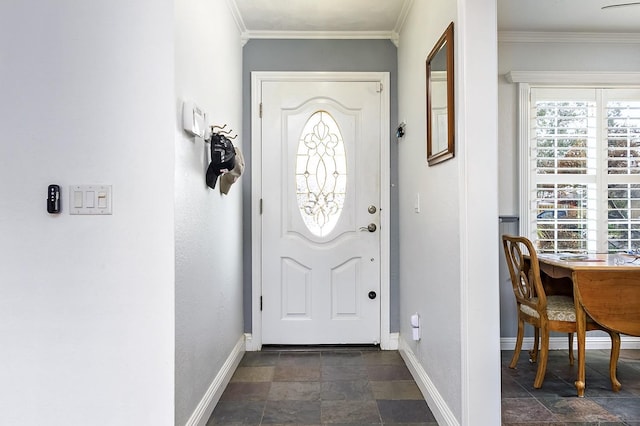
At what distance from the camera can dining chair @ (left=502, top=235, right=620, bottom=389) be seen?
2350mm

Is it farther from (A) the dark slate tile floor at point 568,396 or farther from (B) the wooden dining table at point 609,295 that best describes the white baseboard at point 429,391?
(B) the wooden dining table at point 609,295

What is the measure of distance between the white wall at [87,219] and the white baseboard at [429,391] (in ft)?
4.07

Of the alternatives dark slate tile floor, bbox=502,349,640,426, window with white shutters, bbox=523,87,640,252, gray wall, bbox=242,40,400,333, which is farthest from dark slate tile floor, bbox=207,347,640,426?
window with white shutters, bbox=523,87,640,252

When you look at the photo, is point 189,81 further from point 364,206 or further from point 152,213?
point 364,206

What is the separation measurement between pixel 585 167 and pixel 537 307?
1.40 m

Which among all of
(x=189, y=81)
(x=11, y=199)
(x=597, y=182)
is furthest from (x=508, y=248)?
(x=11, y=199)

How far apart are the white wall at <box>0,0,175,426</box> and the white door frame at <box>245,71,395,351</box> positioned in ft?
4.91

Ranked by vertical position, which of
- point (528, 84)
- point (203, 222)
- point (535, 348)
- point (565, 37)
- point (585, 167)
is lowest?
point (535, 348)

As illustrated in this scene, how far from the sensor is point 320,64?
3.11 m

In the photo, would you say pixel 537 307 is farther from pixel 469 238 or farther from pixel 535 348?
pixel 469 238

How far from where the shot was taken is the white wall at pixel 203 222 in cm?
168

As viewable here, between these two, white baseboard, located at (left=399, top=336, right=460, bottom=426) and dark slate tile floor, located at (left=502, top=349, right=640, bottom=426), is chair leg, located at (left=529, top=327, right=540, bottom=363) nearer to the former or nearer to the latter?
dark slate tile floor, located at (left=502, top=349, right=640, bottom=426)

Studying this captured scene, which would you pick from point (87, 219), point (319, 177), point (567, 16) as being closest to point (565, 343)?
point (319, 177)

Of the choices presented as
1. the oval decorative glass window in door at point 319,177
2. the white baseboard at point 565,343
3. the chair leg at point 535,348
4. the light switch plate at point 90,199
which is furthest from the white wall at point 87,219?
the white baseboard at point 565,343
